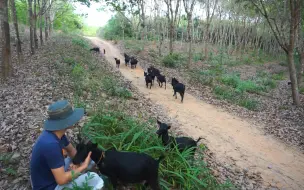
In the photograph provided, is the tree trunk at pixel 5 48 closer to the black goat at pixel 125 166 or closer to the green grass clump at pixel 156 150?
the green grass clump at pixel 156 150

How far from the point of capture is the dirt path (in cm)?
604

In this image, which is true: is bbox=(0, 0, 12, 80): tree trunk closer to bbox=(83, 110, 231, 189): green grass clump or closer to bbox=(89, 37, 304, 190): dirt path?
bbox=(89, 37, 304, 190): dirt path

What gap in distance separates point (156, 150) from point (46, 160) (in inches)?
91.6

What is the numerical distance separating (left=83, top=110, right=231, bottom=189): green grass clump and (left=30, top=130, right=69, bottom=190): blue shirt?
1473 millimetres

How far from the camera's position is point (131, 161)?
3330 millimetres

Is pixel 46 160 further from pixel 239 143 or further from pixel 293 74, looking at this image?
pixel 293 74

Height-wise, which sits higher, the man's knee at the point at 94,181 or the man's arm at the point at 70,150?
the man's arm at the point at 70,150

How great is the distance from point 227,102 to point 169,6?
37.4 feet

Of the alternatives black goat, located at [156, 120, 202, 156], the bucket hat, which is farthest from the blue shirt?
black goat, located at [156, 120, 202, 156]

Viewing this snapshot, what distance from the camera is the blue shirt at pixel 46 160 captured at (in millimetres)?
2633

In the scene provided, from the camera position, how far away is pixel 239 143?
289 inches

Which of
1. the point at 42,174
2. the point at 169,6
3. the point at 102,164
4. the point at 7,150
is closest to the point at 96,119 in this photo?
the point at 7,150

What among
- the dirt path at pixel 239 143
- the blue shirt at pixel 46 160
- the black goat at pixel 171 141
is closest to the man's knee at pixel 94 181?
the blue shirt at pixel 46 160

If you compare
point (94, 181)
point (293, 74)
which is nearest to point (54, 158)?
point (94, 181)
